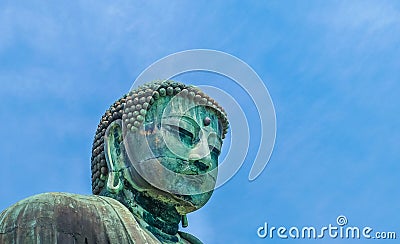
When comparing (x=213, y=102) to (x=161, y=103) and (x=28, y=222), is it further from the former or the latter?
(x=28, y=222)

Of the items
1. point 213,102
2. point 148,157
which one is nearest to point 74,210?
point 148,157

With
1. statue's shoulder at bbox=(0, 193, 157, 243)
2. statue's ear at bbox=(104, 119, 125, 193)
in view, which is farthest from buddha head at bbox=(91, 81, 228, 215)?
statue's shoulder at bbox=(0, 193, 157, 243)

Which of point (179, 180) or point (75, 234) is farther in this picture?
point (179, 180)

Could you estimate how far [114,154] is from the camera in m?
13.2

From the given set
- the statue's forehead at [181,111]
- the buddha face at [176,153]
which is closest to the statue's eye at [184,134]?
the buddha face at [176,153]

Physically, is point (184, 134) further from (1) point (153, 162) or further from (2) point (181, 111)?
(1) point (153, 162)

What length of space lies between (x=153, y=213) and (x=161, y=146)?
0.68 metres

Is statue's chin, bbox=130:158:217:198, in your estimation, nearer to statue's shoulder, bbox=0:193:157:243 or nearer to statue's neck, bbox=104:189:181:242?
statue's neck, bbox=104:189:181:242

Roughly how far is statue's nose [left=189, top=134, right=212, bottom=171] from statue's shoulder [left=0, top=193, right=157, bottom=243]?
1.01 m

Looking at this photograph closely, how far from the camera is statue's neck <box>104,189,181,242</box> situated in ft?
42.4

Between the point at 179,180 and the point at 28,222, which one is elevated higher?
the point at 179,180

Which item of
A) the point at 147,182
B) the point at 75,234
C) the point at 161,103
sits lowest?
the point at 75,234

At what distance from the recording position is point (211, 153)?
13.2 m

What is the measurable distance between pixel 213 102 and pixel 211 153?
23.2 inches
